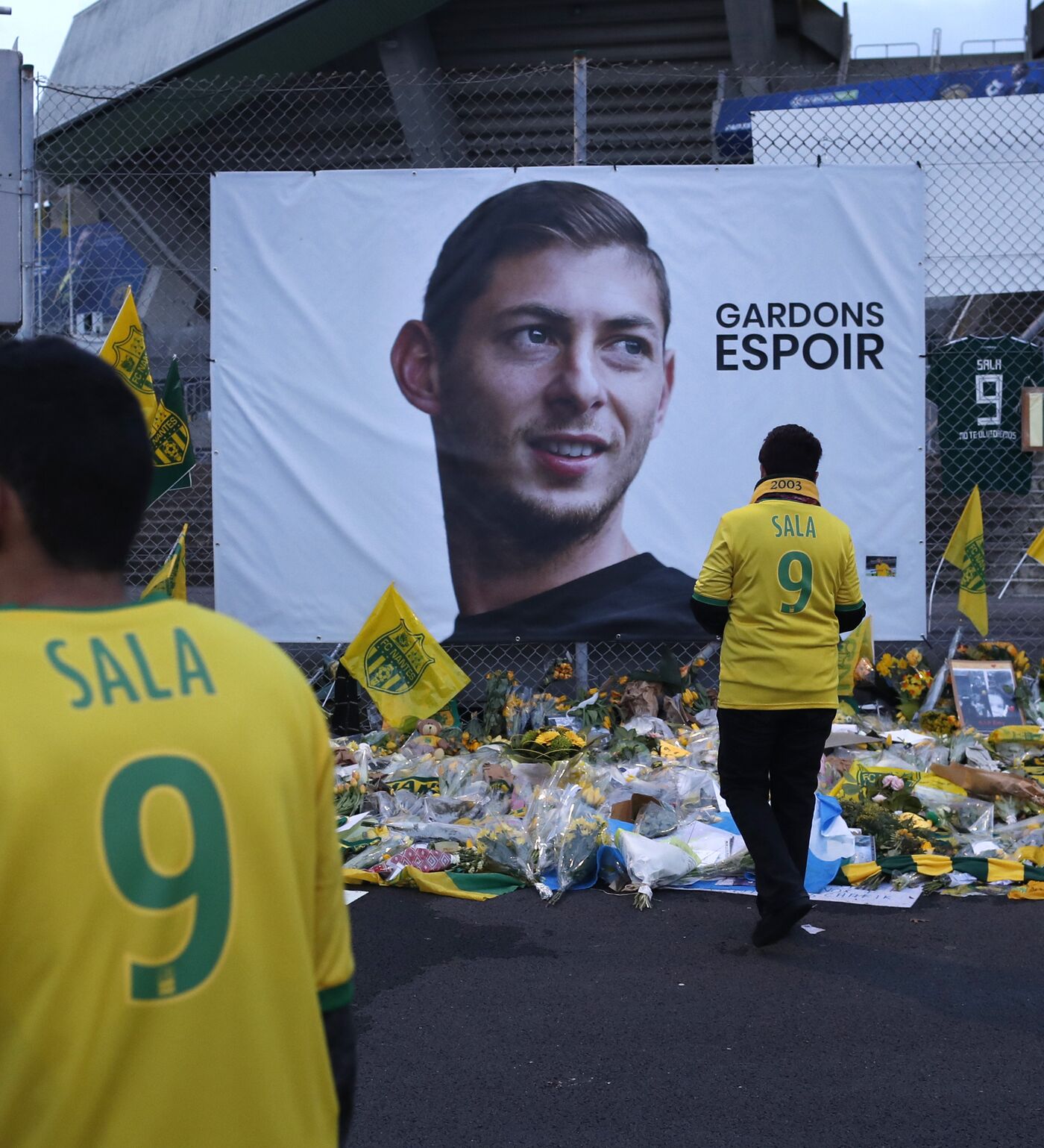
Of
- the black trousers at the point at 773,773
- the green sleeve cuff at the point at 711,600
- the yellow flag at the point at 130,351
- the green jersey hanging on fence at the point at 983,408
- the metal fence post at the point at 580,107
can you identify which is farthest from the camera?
the green jersey hanging on fence at the point at 983,408

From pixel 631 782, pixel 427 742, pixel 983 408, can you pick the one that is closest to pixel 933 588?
pixel 983 408

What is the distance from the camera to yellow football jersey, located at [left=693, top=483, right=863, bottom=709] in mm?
4770

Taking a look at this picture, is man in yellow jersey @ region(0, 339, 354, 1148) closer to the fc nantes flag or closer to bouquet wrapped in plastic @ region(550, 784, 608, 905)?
bouquet wrapped in plastic @ region(550, 784, 608, 905)

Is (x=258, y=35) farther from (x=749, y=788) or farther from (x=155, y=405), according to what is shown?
(x=749, y=788)

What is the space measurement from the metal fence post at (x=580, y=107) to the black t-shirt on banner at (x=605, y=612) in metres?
2.39

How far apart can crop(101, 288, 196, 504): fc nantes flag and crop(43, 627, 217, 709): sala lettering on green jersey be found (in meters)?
5.74

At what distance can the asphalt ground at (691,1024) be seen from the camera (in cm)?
338

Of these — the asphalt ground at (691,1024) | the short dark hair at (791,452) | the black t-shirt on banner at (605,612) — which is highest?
the short dark hair at (791,452)

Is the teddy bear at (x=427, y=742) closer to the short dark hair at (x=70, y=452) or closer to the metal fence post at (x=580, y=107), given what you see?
the metal fence post at (x=580, y=107)

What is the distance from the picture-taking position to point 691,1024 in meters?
4.00

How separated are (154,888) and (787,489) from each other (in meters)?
3.80

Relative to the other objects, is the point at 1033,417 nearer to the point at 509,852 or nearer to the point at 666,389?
the point at 666,389

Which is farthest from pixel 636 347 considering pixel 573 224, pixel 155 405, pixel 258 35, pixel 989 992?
pixel 258 35

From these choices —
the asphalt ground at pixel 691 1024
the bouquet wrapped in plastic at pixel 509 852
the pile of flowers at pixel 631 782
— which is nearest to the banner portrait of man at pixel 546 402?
the pile of flowers at pixel 631 782
